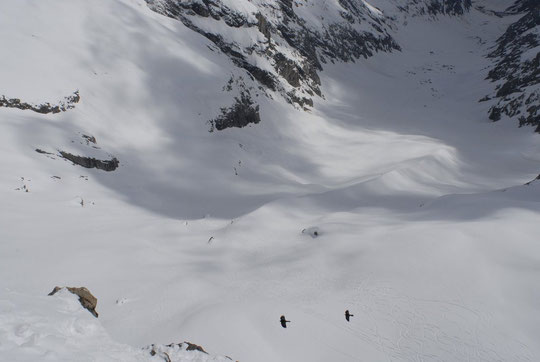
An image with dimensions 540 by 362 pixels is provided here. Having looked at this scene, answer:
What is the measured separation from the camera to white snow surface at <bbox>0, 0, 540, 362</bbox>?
11398mm

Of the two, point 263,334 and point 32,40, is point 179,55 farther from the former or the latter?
point 263,334

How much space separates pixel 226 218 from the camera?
22.2m

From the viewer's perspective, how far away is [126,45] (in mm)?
33406

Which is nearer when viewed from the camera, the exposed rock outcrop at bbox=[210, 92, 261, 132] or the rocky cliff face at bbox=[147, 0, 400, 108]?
the exposed rock outcrop at bbox=[210, 92, 261, 132]

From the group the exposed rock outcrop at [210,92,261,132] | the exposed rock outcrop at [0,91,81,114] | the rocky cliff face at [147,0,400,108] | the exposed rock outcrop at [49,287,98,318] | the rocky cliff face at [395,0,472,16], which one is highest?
the rocky cliff face at [395,0,472,16]

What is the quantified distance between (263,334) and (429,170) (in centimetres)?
2322

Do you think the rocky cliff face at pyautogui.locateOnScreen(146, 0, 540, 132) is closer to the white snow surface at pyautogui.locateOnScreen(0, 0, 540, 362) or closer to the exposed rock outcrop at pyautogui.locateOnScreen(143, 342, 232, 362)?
the white snow surface at pyautogui.locateOnScreen(0, 0, 540, 362)

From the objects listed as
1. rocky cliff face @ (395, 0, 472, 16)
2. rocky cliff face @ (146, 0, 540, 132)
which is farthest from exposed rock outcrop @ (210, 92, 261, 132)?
rocky cliff face @ (395, 0, 472, 16)

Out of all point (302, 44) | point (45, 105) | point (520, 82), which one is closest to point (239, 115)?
point (45, 105)

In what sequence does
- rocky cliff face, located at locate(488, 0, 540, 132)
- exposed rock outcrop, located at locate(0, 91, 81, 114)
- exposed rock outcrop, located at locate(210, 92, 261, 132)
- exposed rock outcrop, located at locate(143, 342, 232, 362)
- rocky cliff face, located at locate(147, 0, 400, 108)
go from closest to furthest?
1. exposed rock outcrop, located at locate(143, 342, 232, 362)
2. exposed rock outcrop, located at locate(0, 91, 81, 114)
3. exposed rock outcrop, located at locate(210, 92, 261, 132)
4. rocky cliff face, located at locate(147, 0, 400, 108)
5. rocky cliff face, located at locate(488, 0, 540, 132)

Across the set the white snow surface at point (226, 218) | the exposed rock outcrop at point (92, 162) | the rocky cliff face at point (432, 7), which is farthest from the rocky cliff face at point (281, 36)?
the rocky cliff face at point (432, 7)

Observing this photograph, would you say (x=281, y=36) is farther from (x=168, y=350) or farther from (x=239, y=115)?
(x=168, y=350)

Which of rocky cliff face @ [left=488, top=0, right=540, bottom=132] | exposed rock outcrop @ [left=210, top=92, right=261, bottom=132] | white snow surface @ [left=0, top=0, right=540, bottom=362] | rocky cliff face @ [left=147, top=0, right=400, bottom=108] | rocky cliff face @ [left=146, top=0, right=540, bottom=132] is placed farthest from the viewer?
rocky cliff face @ [left=488, top=0, right=540, bottom=132]

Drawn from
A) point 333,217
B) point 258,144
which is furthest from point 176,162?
point 333,217
